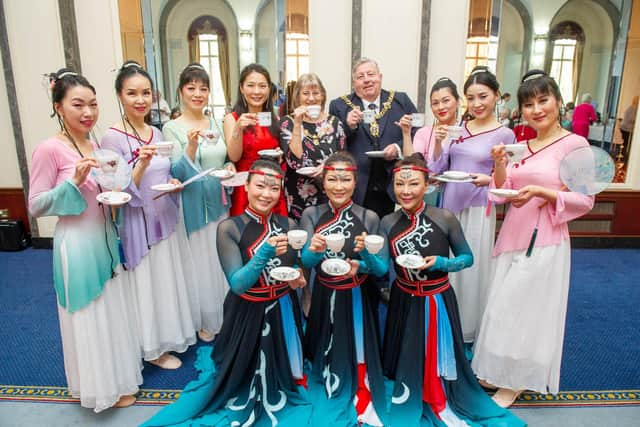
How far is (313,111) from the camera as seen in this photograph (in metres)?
2.89

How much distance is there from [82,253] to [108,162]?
52cm

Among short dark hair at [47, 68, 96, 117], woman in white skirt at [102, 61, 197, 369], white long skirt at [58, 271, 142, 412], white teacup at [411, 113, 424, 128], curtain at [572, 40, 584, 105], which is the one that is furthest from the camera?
curtain at [572, 40, 584, 105]

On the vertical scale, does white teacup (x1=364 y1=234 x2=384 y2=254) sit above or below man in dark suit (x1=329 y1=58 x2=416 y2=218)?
below

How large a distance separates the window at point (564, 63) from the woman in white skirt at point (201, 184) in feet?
13.8

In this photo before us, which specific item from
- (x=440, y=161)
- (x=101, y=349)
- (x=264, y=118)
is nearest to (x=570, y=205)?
(x=440, y=161)

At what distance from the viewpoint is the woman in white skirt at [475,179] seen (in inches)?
108

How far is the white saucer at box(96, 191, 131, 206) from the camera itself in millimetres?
2180

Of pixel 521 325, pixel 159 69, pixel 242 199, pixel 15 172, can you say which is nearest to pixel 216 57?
pixel 159 69

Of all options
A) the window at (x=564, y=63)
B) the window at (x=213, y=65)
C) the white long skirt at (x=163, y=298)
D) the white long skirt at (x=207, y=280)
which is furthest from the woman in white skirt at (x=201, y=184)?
the window at (x=564, y=63)

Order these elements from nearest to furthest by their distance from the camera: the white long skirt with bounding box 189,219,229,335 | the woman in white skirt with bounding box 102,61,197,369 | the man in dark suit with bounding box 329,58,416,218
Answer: the woman in white skirt with bounding box 102,61,197,369
the white long skirt with bounding box 189,219,229,335
the man in dark suit with bounding box 329,58,416,218

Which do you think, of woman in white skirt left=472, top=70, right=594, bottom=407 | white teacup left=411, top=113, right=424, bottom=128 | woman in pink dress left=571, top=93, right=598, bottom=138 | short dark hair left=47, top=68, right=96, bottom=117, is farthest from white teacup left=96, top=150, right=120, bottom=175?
woman in pink dress left=571, top=93, right=598, bottom=138

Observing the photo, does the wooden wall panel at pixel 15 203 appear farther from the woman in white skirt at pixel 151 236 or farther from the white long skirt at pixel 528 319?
the white long skirt at pixel 528 319

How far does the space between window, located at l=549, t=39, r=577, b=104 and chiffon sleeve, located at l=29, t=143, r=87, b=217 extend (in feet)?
17.0

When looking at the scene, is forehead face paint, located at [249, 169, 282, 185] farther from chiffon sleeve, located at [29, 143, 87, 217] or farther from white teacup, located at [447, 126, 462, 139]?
white teacup, located at [447, 126, 462, 139]
